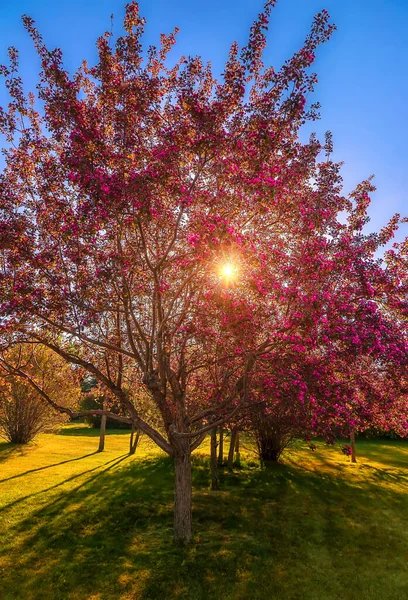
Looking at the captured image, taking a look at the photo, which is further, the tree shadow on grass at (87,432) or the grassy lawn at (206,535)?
the tree shadow on grass at (87,432)

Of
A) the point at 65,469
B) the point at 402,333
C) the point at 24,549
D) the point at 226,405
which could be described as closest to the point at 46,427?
the point at 65,469

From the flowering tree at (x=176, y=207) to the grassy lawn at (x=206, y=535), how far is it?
2.25 metres

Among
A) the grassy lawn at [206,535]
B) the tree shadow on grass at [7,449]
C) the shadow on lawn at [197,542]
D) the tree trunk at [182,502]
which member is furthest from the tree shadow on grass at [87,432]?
the tree trunk at [182,502]

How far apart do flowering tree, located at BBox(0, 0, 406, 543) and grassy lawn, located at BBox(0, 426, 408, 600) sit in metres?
2.25

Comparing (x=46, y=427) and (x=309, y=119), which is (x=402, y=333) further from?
(x=46, y=427)

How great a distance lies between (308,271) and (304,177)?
3.57 meters

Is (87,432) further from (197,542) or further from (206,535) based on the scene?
(197,542)

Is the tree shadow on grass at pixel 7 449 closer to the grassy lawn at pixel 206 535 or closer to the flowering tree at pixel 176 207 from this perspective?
the grassy lawn at pixel 206 535

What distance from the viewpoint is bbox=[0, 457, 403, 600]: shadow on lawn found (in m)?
10.4

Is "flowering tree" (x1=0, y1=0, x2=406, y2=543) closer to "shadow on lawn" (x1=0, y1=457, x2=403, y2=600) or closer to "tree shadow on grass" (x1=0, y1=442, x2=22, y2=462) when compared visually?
"shadow on lawn" (x1=0, y1=457, x2=403, y2=600)

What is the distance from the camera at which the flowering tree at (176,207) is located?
402 inches

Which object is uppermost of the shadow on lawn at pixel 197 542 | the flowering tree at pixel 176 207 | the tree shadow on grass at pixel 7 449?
Result: the flowering tree at pixel 176 207

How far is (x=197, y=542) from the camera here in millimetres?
13219

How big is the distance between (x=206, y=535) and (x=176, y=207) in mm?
11958
